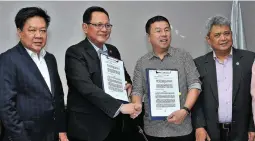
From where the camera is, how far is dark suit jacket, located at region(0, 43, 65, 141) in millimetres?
2004

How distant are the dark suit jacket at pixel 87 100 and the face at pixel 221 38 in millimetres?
962

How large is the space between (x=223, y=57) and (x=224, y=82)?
0.74 feet

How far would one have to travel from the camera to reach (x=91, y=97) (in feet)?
7.29

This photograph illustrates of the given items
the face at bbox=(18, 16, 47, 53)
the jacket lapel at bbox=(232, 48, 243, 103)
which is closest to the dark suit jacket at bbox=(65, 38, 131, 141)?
the face at bbox=(18, 16, 47, 53)

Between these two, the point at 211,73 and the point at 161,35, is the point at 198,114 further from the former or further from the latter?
the point at 161,35

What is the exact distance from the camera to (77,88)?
90.0 inches

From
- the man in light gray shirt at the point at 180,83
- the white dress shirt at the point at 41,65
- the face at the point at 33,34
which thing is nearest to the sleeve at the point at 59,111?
the white dress shirt at the point at 41,65

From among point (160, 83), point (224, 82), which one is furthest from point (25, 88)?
point (224, 82)

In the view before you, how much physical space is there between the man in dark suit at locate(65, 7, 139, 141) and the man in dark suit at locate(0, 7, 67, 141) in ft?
0.47

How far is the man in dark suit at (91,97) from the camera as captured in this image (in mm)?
2234

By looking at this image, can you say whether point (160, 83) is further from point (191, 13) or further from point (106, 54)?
point (191, 13)

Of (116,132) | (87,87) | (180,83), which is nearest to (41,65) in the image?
(87,87)

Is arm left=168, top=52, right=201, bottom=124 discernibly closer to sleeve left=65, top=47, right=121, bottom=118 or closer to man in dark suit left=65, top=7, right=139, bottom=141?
man in dark suit left=65, top=7, right=139, bottom=141

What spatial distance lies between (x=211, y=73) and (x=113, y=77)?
31.7 inches
